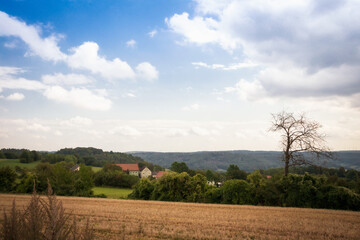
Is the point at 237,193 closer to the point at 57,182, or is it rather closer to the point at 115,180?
the point at 57,182

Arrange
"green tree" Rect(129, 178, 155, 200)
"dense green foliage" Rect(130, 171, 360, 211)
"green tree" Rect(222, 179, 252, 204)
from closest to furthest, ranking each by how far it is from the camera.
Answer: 1. "dense green foliage" Rect(130, 171, 360, 211)
2. "green tree" Rect(222, 179, 252, 204)
3. "green tree" Rect(129, 178, 155, 200)

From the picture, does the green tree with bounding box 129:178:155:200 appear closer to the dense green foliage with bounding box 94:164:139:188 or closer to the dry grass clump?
the dry grass clump

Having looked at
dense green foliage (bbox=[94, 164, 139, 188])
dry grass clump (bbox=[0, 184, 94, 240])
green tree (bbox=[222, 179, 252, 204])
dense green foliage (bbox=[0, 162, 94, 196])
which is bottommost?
dense green foliage (bbox=[94, 164, 139, 188])

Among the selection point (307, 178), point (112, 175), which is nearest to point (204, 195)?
point (307, 178)

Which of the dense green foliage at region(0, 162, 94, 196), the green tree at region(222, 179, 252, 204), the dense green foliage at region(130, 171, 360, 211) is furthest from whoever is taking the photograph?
the dense green foliage at region(0, 162, 94, 196)

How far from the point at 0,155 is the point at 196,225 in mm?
113938

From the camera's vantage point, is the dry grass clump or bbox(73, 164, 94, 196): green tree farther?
bbox(73, 164, 94, 196): green tree

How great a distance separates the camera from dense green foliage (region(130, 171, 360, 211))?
19.4m

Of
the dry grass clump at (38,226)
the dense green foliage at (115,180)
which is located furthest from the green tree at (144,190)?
the dense green foliage at (115,180)

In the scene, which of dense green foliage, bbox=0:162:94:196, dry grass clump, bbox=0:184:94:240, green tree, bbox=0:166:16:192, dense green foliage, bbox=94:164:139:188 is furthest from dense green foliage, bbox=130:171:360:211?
dense green foliage, bbox=94:164:139:188

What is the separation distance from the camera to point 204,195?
81.6 feet

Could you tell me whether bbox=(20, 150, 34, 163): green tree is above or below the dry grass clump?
below

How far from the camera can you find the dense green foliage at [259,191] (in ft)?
63.7

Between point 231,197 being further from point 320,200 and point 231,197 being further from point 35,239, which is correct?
point 35,239
